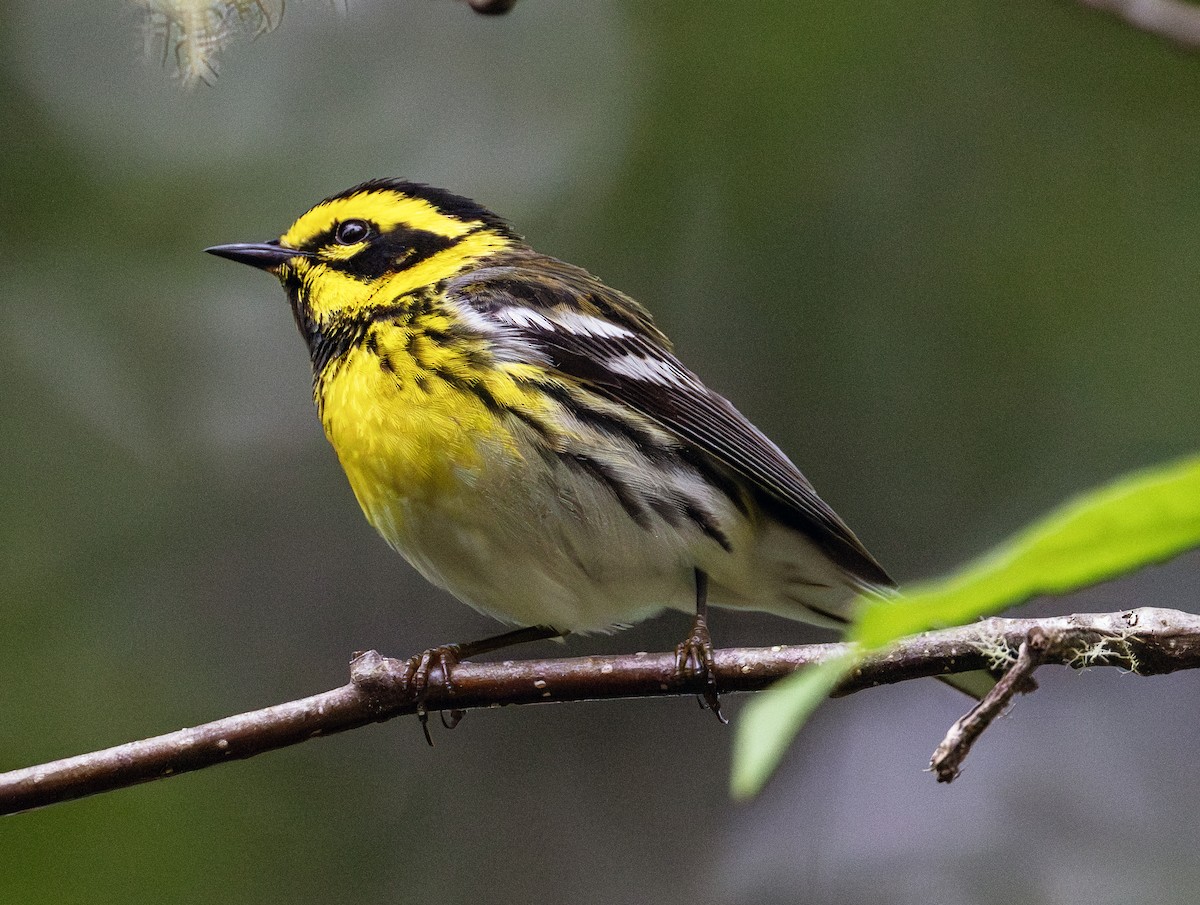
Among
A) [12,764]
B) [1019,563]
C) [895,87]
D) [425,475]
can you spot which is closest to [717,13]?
[895,87]

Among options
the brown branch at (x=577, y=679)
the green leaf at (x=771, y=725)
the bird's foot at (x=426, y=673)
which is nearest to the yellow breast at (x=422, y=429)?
the bird's foot at (x=426, y=673)

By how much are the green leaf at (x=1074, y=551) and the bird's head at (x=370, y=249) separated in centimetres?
306

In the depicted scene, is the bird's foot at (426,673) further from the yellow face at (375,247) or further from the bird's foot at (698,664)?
the yellow face at (375,247)

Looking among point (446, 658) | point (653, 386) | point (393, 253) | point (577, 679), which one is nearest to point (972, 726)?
point (577, 679)

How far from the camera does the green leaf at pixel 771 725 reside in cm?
78

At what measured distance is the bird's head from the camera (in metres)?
3.94

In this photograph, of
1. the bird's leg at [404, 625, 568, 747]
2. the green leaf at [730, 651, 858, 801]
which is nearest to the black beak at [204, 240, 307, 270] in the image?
the bird's leg at [404, 625, 568, 747]

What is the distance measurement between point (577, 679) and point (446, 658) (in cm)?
69

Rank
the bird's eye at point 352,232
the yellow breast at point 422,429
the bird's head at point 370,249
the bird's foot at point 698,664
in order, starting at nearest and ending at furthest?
the bird's foot at point 698,664 → the yellow breast at point 422,429 → the bird's head at point 370,249 → the bird's eye at point 352,232

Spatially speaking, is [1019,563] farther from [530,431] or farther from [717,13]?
[717,13]

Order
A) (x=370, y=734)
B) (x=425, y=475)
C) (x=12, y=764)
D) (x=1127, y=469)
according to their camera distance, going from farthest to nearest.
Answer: (x=370, y=734) → (x=1127, y=469) → (x=12, y=764) → (x=425, y=475)

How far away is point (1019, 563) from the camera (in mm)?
817

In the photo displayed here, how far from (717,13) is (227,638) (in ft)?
12.1

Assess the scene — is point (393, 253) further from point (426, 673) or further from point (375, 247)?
point (426, 673)
